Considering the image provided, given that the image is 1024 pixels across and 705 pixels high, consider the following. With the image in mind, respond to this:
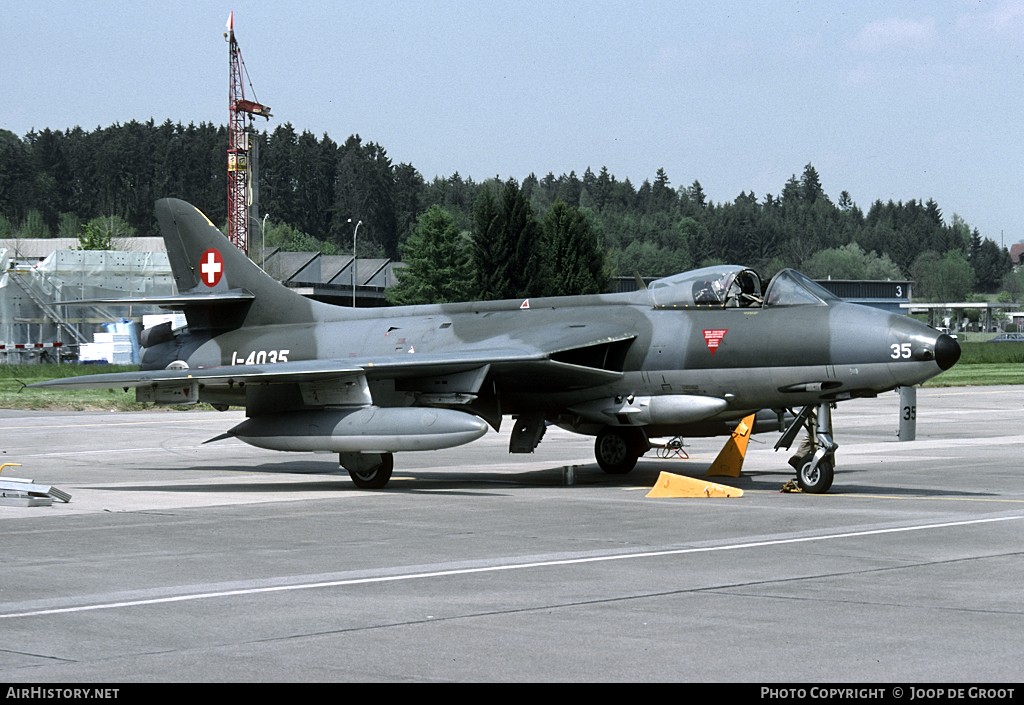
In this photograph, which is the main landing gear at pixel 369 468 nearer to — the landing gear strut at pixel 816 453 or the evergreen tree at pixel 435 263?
the landing gear strut at pixel 816 453

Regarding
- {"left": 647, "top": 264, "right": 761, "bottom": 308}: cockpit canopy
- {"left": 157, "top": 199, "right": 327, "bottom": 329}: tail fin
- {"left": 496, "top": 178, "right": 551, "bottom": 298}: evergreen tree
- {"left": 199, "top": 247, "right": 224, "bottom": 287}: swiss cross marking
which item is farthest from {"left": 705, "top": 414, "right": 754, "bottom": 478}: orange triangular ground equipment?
{"left": 496, "top": 178, "right": 551, "bottom": 298}: evergreen tree

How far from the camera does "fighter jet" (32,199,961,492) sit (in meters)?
15.4

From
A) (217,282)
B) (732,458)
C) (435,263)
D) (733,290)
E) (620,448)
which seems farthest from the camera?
(435,263)

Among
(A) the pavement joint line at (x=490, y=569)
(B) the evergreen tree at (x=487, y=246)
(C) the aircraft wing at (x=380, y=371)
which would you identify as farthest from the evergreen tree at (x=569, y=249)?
(A) the pavement joint line at (x=490, y=569)

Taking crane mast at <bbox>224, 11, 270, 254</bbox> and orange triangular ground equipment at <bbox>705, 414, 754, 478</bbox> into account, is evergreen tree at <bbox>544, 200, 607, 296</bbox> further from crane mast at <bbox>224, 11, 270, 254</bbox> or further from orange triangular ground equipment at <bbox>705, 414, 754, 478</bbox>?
orange triangular ground equipment at <bbox>705, 414, 754, 478</bbox>

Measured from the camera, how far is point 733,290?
16.4 m

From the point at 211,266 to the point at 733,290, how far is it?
342 inches

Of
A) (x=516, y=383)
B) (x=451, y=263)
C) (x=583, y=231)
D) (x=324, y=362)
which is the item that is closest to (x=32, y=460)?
(x=324, y=362)

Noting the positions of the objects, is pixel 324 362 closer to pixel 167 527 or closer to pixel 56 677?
pixel 167 527

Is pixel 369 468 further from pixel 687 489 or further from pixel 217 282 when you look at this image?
pixel 217 282

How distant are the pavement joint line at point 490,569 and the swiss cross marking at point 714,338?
15.1 feet

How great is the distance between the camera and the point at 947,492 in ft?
50.9

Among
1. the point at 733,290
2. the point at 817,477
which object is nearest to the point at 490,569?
the point at 817,477

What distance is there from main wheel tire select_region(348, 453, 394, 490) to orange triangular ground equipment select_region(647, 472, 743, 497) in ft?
12.0
